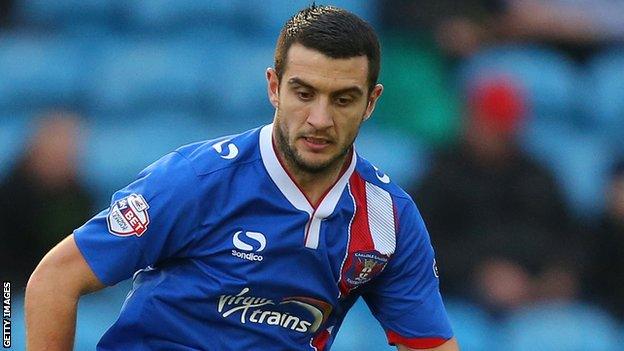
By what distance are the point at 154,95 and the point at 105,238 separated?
154 inches

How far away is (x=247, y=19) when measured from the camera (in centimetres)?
759

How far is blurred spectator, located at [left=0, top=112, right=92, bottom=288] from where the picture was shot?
6.91 meters

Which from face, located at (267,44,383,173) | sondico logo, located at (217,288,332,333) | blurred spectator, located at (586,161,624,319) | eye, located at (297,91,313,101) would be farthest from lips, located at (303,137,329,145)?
blurred spectator, located at (586,161,624,319)

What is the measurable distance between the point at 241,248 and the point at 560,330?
387cm

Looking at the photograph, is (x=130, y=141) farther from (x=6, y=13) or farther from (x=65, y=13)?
(x=6, y=13)

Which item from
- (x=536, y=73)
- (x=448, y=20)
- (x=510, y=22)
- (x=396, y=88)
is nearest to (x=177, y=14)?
(x=396, y=88)

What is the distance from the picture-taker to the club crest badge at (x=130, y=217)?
3.59 meters

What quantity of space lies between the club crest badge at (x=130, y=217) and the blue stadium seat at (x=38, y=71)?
3857mm

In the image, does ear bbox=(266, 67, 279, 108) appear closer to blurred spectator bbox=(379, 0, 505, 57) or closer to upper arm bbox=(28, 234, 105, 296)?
upper arm bbox=(28, 234, 105, 296)

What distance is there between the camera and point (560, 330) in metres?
7.20

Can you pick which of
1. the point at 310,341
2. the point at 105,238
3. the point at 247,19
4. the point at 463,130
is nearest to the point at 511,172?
the point at 463,130

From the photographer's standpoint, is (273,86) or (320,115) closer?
(320,115)

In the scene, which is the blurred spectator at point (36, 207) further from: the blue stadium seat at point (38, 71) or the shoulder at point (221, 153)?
the shoulder at point (221, 153)

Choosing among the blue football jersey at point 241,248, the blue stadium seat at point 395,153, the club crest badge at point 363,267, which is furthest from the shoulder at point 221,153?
the blue stadium seat at point 395,153
